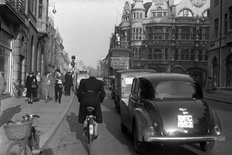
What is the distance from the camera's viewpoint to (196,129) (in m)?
7.23

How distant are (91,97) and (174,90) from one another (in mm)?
1815

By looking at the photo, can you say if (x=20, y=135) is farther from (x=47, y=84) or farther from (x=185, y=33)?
(x=185, y=33)

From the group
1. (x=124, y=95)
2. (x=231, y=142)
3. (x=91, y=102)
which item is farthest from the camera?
(x=124, y=95)

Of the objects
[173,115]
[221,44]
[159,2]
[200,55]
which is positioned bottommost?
[173,115]

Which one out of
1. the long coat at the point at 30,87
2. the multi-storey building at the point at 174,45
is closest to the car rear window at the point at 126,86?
the long coat at the point at 30,87

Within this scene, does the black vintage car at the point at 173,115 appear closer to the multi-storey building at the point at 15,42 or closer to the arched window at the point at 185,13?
the multi-storey building at the point at 15,42

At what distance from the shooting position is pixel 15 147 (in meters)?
6.62

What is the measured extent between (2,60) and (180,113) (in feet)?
51.3

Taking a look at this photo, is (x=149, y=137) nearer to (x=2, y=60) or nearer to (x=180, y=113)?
(x=180, y=113)

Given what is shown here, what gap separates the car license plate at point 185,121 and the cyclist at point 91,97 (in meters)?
1.74

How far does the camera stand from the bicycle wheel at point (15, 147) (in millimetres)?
6129

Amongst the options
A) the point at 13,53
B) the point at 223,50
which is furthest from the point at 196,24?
the point at 13,53

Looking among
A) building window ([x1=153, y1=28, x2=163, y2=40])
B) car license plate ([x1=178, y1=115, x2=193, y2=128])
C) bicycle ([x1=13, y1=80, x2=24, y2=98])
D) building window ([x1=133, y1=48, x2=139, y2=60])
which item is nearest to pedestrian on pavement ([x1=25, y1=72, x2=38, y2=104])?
bicycle ([x1=13, y1=80, x2=24, y2=98])

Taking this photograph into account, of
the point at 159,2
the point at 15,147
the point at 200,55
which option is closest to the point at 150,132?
the point at 15,147
